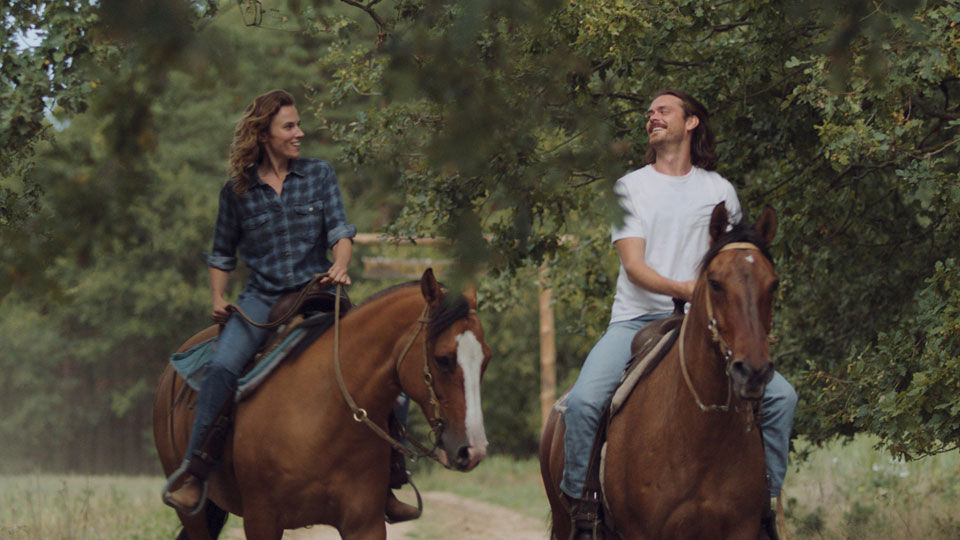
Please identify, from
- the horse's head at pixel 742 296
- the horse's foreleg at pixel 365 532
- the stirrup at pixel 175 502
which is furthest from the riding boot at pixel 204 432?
the horse's head at pixel 742 296

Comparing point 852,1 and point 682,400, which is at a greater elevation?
point 852,1

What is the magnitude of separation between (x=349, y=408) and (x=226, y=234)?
3.78 ft

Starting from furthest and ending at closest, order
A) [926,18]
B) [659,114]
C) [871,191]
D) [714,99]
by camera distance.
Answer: [871,191], [714,99], [926,18], [659,114]

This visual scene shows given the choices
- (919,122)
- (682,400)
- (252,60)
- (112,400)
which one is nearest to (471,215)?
(252,60)

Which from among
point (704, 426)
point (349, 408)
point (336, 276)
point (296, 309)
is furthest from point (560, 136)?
point (296, 309)

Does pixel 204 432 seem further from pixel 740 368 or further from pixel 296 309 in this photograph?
pixel 740 368

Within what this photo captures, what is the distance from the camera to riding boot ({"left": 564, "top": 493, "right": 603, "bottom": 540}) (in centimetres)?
535

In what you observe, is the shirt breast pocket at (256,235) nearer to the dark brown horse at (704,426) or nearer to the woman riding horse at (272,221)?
the woman riding horse at (272,221)

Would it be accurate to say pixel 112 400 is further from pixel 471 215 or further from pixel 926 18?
pixel 471 215

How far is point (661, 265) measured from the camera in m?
5.36

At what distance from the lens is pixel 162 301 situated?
2766 centimetres

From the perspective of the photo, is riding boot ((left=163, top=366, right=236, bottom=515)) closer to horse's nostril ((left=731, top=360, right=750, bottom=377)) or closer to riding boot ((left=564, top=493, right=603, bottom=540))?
riding boot ((left=564, top=493, right=603, bottom=540))

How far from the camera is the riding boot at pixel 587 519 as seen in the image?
535cm

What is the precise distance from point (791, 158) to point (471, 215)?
6.56m
